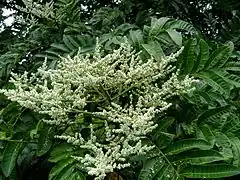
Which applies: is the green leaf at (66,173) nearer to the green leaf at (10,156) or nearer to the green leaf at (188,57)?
the green leaf at (10,156)

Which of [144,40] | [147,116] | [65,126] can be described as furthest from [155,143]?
[144,40]

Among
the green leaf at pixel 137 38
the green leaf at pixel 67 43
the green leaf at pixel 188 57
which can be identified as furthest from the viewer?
the green leaf at pixel 67 43

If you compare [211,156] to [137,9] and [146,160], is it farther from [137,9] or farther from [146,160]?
[137,9]

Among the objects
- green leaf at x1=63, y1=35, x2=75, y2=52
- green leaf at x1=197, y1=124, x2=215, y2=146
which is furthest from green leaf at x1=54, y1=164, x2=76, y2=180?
green leaf at x1=63, y1=35, x2=75, y2=52

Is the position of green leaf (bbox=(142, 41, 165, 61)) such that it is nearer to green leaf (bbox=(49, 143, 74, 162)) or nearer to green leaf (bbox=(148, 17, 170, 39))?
green leaf (bbox=(148, 17, 170, 39))

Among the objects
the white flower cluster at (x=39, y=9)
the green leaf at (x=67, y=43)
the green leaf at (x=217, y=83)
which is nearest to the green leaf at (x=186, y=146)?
the green leaf at (x=217, y=83)

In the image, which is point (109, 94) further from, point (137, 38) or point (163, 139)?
point (137, 38)

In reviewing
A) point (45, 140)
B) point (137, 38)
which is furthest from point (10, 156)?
point (137, 38)

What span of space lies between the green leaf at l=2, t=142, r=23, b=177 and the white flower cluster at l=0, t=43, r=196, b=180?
8.6 inches

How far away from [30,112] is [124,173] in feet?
1.48

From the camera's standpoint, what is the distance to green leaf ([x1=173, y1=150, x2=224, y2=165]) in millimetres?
1580

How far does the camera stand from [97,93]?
5.85 ft

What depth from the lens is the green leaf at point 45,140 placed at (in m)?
1.80

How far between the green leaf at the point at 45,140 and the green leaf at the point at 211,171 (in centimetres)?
49
